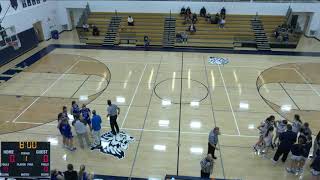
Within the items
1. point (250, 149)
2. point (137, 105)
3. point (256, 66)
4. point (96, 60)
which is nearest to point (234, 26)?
point (256, 66)

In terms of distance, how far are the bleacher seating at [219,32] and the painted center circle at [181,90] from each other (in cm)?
625

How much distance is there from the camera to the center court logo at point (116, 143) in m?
9.45

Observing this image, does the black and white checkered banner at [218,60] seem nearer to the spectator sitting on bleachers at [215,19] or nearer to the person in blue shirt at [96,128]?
the spectator sitting on bleachers at [215,19]

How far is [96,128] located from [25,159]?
2.93m

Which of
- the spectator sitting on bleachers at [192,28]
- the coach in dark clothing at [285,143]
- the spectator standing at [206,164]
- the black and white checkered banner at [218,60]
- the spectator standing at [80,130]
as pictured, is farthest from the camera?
the spectator sitting on bleachers at [192,28]

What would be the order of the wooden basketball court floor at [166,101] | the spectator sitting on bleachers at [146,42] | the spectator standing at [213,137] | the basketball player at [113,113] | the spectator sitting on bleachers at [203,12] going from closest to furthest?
the spectator standing at [213,137]
the wooden basketball court floor at [166,101]
the basketball player at [113,113]
the spectator sitting on bleachers at [146,42]
the spectator sitting on bleachers at [203,12]

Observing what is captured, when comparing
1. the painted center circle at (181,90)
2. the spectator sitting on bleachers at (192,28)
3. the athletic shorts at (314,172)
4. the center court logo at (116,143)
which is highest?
the spectator sitting on bleachers at (192,28)

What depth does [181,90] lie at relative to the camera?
547 inches

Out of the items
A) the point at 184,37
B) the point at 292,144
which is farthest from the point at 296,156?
the point at 184,37

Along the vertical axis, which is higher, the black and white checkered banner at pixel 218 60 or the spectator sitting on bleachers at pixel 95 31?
the spectator sitting on bleachers at pixel 95 31

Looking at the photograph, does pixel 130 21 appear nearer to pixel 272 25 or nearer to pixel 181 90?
pixel 181 90

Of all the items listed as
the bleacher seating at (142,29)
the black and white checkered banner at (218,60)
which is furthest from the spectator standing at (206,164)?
the bleacher seating at (142,29)

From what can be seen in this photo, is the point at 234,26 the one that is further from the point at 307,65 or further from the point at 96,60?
the point at 96,60

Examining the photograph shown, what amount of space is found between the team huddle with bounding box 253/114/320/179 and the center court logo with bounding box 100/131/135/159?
4.47 metres
